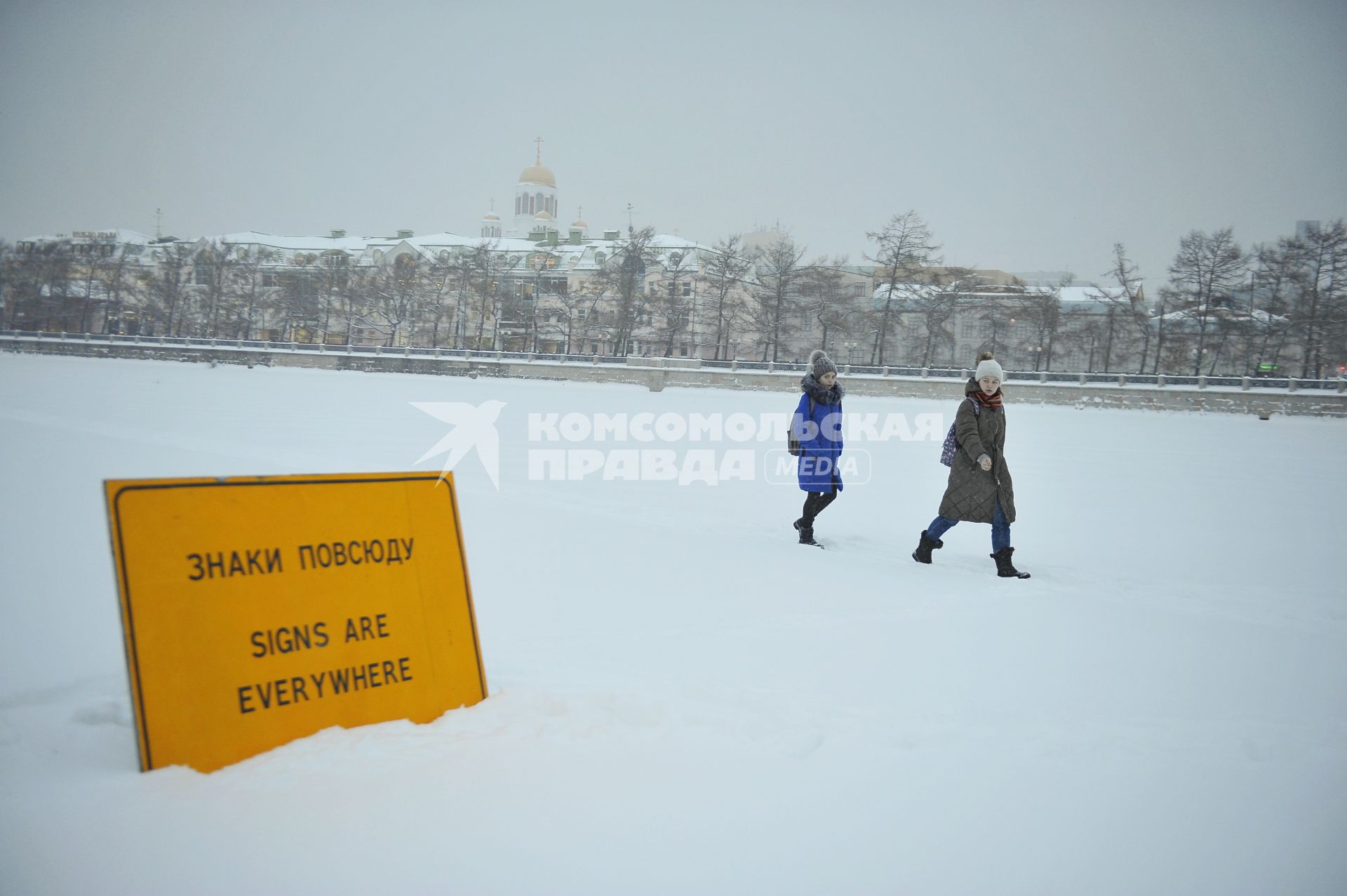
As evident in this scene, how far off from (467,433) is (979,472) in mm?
13452

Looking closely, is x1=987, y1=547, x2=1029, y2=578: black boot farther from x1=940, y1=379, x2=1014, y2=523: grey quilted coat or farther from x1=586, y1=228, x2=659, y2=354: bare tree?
x1=586, y1=228, x2=659, y2=354: bare tree

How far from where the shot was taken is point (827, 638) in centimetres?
475

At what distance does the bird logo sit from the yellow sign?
0.42 metres

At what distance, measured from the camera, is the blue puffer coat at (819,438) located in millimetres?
7473

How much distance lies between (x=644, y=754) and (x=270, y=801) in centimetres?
126

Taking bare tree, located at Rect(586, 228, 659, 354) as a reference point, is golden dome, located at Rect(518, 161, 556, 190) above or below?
above

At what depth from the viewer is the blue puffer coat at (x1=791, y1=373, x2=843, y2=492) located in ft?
24.5

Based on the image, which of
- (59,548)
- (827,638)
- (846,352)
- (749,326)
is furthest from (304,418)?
(846,352)

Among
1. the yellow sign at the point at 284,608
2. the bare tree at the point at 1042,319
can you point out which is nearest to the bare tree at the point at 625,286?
the bare tree at the point at 1042,319

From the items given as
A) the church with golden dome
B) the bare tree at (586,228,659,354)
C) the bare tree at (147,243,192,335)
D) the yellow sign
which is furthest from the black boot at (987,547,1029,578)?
the church with golden dome

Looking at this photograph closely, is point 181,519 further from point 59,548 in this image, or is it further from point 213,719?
point 59,548

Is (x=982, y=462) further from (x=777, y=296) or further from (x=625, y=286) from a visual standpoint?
(x=625, y=286)

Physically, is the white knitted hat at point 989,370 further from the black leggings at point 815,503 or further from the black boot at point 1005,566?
the black leggings at point 815,503

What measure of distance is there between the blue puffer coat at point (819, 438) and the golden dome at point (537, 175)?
358 ft
